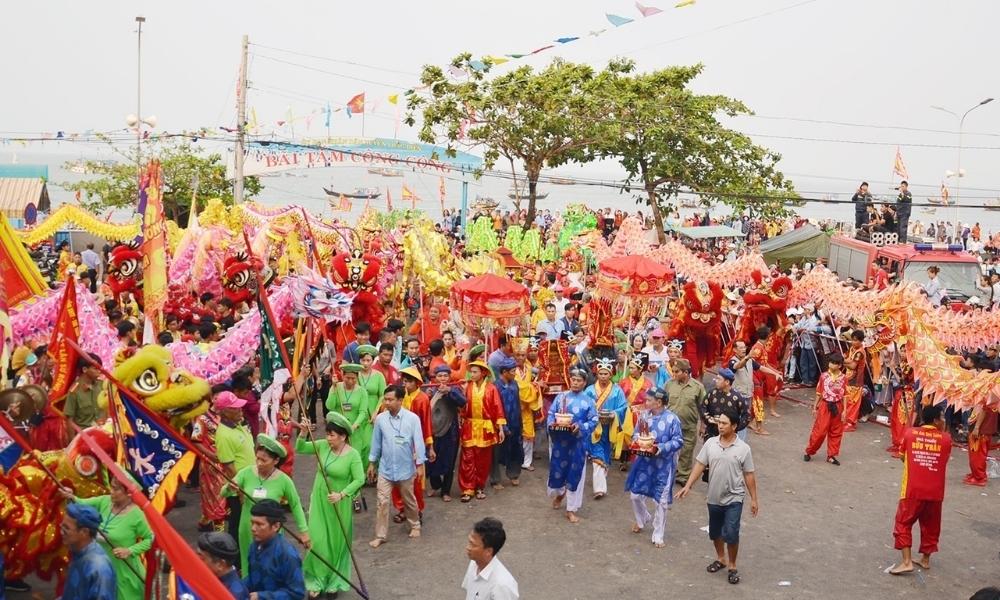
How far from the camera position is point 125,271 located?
40.4 ft

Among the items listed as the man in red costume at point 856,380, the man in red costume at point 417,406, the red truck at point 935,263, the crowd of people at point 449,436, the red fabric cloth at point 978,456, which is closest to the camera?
the crowd of people at point 449,436

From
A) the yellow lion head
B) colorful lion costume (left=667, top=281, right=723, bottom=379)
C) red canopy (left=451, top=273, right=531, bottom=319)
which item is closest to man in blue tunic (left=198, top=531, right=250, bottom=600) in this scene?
the yellow lion head

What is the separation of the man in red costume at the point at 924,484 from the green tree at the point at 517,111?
54.6 feet

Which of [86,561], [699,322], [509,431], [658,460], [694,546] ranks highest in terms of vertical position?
[699,322]

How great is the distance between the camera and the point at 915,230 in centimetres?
3747

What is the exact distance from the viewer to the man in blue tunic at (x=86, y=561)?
5.24 metres

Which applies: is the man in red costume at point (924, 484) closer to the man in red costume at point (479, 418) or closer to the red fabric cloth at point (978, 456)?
the red fabric cloth at point (978, 456)

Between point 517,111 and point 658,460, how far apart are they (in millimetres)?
16843

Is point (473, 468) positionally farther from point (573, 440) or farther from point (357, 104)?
point (357, 104)

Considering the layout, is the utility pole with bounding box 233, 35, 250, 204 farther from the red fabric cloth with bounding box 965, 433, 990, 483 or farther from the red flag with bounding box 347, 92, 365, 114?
A: the red fabric cloth with bounding box 965, 433, 990, 483

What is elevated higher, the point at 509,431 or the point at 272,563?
the point at 272,563

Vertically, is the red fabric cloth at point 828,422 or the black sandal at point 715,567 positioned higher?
the red fabric cloth at point 828,422

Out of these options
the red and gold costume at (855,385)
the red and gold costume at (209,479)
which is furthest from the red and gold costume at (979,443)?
the red and gold costume at (209,479)

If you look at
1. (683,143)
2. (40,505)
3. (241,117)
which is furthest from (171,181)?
(40,505)
